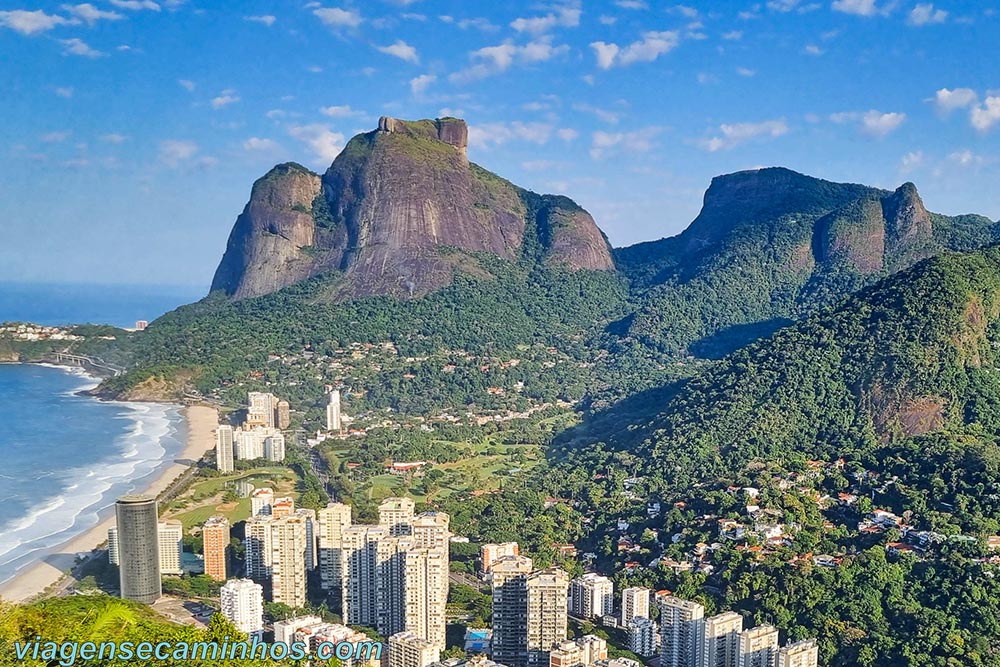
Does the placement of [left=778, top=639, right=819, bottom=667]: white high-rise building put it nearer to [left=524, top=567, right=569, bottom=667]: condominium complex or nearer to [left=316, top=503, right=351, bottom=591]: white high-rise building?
[left=524, top=567, right=569, bottom=667]: condominium complex

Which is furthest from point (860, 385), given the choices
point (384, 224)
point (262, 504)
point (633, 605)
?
point (384, 224)

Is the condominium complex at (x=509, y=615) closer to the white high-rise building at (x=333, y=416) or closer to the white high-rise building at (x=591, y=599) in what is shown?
the white high-rise building at (x=591, y=599)

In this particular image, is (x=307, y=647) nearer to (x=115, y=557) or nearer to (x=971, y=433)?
(x=115, y=557)

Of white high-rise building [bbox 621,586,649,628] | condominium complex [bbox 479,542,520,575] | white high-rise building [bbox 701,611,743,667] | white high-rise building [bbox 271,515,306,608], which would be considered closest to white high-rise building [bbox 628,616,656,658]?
white high-rise building [bbox 621,586,649,628]

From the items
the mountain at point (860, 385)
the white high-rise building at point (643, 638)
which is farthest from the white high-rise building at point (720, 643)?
the mountain at point (860, 385)

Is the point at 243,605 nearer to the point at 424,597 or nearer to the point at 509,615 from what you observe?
the point at 424,597

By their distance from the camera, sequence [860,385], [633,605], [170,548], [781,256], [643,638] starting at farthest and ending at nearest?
[781,256] < [860,385] < [170,548] < [633,605] < [643,638]
